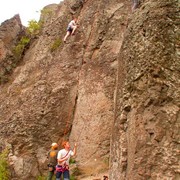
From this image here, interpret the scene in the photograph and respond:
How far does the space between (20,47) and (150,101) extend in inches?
630

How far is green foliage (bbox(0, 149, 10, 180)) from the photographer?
1617 centimetres

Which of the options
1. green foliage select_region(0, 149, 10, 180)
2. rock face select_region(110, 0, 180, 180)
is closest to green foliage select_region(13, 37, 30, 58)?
green foliage select_region(0, 149, 10, 180)

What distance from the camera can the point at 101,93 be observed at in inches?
685

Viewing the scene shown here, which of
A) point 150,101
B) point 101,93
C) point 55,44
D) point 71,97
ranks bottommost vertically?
point 150,101

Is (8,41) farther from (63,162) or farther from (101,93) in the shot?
(63,162)

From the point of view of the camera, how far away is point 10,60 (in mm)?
23688

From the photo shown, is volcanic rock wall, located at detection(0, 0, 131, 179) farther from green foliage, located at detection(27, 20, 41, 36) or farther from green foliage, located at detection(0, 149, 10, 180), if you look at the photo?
green foliage, located at detection(27, 20, 41, 36)

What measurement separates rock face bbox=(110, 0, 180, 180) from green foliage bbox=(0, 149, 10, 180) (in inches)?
280

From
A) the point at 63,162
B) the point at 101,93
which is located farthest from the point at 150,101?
the point at 101,93

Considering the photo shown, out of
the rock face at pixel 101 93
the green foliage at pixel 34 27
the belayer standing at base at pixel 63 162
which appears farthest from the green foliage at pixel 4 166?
the green foliage at pixel 34 27

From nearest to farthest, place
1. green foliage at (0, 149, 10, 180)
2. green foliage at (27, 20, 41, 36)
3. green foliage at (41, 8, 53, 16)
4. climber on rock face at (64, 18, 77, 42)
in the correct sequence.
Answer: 1. green foliage at (0, 149, 10, 180)
2. climber on rock face at (64, 18, 77, 42)
3. green foliage at (27, 20, 41, 36)
4. green foliage at (41, 8, 53, 16)

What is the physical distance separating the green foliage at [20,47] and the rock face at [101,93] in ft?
1.50

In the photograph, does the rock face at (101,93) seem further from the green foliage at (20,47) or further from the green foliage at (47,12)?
the green foliage at (20,47)

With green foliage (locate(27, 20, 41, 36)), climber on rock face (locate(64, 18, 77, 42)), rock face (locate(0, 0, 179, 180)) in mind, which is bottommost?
rock face (locate(0, 0, 179, 180))
